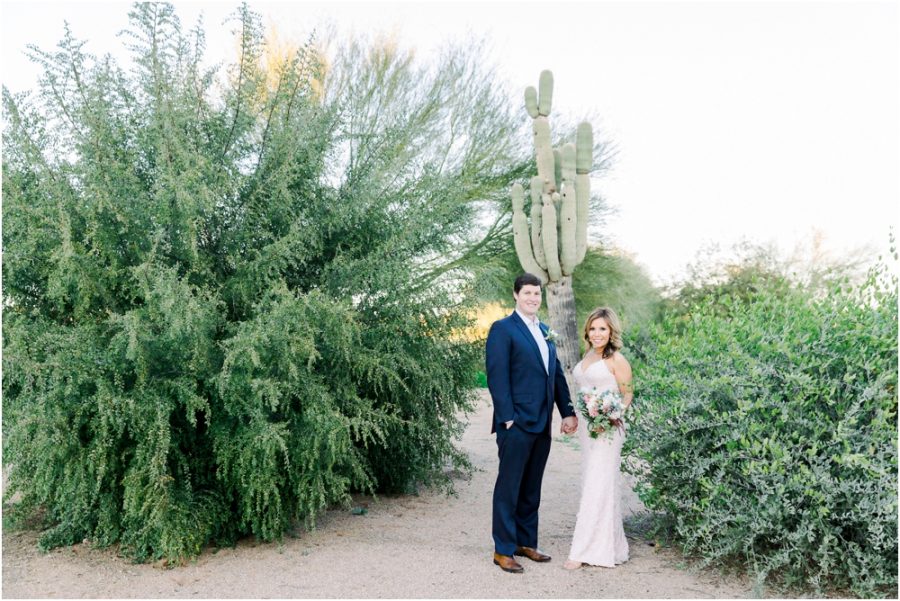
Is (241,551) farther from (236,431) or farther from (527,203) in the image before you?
(527,203)

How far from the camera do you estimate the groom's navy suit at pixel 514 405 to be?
5125 mm

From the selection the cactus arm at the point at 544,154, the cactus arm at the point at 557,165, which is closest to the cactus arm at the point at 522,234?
the cactus arm at the point at 544,154

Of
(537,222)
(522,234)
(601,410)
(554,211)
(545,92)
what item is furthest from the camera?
(545,92)

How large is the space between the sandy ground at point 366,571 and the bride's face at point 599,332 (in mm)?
1572

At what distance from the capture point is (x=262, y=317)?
5.38 meters

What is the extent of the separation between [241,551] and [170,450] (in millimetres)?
968

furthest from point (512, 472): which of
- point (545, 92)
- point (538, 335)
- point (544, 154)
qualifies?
point (545, 92)

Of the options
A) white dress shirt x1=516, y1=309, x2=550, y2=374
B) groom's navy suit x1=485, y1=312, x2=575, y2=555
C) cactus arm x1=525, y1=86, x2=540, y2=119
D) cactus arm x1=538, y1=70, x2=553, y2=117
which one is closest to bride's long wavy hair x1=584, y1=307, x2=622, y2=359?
white dress shirt x1=516, y1=309, x2=550, y2=374

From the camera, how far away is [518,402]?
5160 millimetres

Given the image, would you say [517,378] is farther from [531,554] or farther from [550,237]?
[550,237]

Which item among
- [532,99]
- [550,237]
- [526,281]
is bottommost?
[526,281]

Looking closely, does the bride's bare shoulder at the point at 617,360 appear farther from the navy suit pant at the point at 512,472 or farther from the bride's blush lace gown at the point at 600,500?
the navy suit pant at the point at 512,472

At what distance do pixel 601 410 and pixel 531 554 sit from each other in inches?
47.0

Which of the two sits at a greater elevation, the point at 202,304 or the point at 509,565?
the point at 202,304
